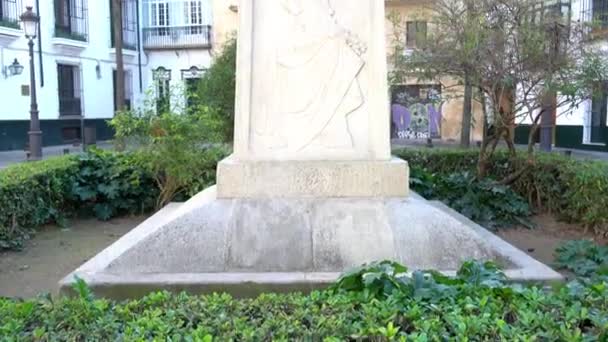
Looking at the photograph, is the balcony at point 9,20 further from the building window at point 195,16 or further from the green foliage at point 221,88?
the green foliage at point 221,88

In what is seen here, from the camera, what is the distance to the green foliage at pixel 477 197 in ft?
26.0

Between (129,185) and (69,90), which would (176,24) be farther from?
(129,185)

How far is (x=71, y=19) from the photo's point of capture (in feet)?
88.8

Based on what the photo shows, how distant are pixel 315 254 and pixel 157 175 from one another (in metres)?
4.96

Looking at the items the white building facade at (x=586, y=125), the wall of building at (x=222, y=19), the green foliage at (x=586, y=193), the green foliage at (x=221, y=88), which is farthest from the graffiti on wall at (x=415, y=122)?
the green foliage at (x=586, y=193)

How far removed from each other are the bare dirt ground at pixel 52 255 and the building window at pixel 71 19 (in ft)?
66.4

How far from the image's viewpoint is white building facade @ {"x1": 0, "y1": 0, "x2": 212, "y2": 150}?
2286cm

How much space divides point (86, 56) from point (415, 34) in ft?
72.6

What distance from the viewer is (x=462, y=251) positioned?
13.6 feet

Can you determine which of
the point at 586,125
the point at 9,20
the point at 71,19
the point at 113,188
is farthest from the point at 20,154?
the point at 586,125

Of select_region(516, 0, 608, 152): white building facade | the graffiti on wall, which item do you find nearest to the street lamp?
the graffiti on wall

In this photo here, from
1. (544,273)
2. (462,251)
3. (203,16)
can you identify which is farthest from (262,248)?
(203,16)

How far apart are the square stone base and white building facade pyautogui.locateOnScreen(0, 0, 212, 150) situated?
15464mm

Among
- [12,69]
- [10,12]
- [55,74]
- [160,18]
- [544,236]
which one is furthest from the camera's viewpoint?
[160,18]
